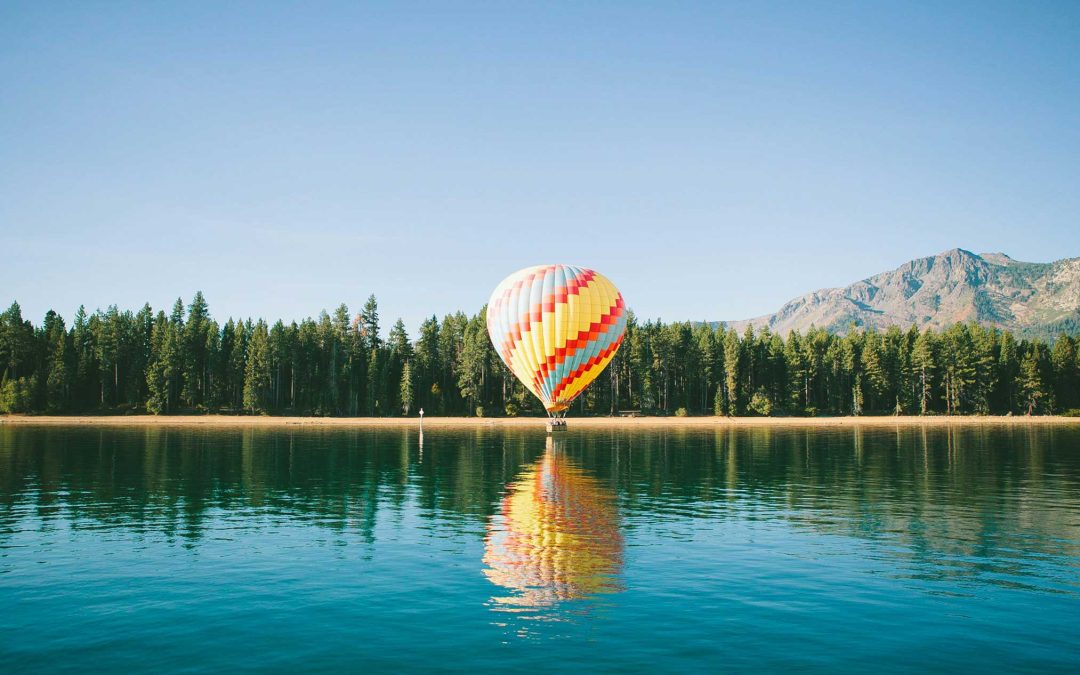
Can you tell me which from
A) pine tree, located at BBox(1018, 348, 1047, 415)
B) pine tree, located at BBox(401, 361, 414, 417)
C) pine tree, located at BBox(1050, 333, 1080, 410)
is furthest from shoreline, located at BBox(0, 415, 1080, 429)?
pine tree, located at BBox(1050, 333, 1080, 410)

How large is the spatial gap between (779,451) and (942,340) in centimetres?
10716

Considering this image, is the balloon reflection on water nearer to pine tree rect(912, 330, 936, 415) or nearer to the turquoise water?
the turquoise water

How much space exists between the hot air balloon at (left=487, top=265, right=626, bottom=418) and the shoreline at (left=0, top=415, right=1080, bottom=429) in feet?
151

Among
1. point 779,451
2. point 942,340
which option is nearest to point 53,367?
point 779,451

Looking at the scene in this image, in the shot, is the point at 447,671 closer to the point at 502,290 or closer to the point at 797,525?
the point at 797,525

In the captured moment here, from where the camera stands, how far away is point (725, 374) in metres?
158

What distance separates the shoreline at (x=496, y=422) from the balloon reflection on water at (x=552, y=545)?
8240 cm

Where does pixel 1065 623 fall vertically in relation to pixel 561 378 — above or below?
below

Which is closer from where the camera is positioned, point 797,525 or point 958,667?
point 958,667

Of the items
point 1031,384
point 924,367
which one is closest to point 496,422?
point 924,367

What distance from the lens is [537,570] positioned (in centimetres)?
2602

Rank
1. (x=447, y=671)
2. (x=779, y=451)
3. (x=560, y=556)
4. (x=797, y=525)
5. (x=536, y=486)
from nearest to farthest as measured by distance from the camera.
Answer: (x=447, y=671) < (x=560, y=556) < (x=797, y=525) < (x=536, y=486) < (x=779, y=451)

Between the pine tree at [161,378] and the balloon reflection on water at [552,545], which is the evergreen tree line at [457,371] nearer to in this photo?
the pine tree at [161,378]

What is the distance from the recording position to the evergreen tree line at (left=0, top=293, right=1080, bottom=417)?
472 feet
